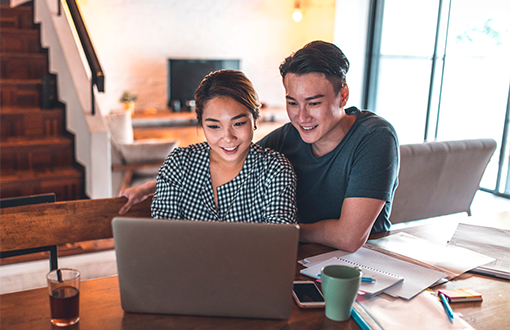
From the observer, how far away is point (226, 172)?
1372 mm

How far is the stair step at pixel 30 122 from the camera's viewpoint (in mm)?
3160

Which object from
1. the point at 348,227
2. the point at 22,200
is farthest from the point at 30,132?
the point at 348,227

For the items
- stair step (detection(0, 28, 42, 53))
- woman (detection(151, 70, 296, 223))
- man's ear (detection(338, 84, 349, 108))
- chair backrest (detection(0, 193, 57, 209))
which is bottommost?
chair backrest (detection(0, 193, 57, 209))

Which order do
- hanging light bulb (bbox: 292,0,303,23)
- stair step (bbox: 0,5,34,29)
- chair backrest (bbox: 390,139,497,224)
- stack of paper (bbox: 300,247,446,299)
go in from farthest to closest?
hanging light bulb (bbox: 292,0,303,23) < stair step (bbox: 0,5,34,29) < chair backrest (bbox: 390,139,497,224) < stack of paper (bbox: 300,247,446,299)

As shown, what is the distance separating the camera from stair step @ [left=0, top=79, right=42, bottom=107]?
3.31 m

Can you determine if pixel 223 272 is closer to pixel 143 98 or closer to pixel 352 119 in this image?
pixel 352 119

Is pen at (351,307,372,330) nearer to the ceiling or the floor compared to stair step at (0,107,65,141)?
nearer to the floor

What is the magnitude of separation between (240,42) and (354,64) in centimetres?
166

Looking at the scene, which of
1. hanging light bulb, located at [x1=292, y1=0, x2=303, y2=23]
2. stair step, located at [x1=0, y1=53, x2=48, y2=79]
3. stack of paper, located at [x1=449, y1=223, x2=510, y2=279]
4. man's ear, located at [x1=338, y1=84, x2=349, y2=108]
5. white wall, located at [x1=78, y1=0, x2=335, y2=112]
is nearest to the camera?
stack of paper, located at [x1=449, y1=223, x2=510, y2=279]

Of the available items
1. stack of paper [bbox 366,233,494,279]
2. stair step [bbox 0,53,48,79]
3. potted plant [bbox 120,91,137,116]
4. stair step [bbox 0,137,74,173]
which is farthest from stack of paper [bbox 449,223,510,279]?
potted plant [bbox 120,91,137,116]

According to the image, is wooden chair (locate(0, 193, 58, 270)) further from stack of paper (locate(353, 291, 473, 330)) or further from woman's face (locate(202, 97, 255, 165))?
stack of paper (locate(353, 291, 473, 330))

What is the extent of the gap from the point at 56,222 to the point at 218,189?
1.64 feet

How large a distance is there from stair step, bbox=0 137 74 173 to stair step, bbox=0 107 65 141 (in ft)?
0.31

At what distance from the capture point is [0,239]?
1.29 metres
